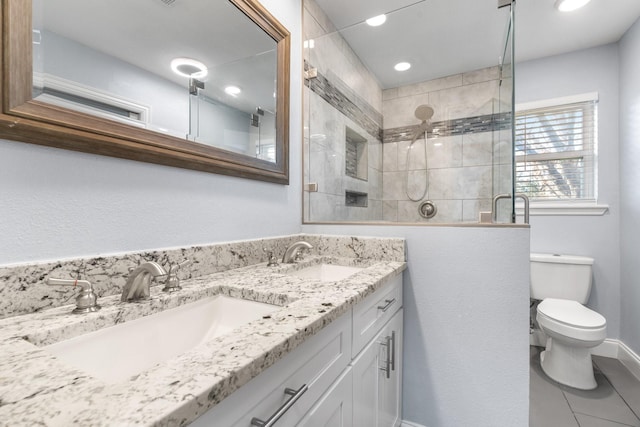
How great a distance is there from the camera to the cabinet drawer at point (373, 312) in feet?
2.95

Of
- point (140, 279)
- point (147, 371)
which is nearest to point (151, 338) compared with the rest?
point (140, 279)

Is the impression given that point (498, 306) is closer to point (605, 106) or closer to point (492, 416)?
point (492, 416)

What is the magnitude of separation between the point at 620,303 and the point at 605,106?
4.90ft

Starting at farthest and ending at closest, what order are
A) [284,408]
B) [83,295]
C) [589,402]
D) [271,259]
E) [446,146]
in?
[446,146], [589,402], [271,259], [83,295], [284,408]

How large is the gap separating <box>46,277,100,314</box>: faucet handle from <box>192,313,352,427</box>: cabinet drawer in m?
0.45

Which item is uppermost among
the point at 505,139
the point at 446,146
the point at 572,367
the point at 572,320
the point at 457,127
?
the point at 457,127

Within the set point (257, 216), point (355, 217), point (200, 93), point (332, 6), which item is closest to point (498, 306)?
point (355, 217)

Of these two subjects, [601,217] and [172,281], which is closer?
[172,281]

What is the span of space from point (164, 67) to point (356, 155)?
5.11 ft

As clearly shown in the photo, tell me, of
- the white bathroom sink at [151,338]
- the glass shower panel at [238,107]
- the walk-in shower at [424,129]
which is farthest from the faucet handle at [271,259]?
the walk-in shower at [424,129]

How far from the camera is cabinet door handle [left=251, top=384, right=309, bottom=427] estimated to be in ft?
1.62

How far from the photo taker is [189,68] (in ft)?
3.26

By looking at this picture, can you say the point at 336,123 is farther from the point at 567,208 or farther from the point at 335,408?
the point at 567,208

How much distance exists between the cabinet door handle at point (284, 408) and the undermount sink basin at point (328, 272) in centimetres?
74
